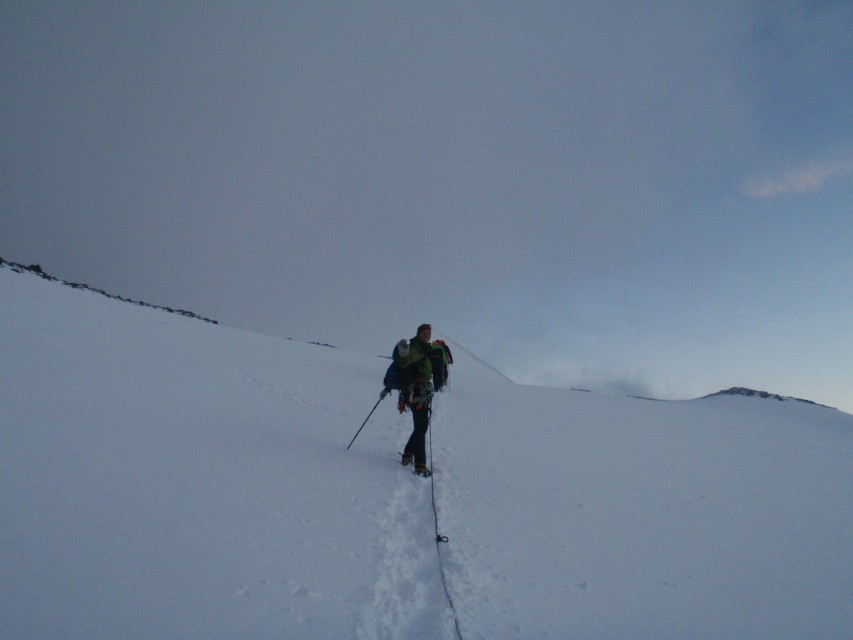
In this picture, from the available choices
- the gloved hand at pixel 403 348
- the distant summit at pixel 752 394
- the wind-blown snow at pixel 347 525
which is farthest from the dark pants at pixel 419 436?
the distant summit at pixel 752 394

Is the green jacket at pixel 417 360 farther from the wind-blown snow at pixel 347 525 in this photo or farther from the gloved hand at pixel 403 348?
the wind-blown snow at pixel 347 525

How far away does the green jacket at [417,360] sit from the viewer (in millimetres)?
6750

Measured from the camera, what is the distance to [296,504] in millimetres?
4477

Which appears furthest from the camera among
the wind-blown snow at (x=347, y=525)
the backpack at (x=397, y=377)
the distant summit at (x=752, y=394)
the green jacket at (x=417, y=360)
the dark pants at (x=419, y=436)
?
the distant summit at (x=752, y=394)

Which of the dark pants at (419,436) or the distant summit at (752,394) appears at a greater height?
the distant summit at (752,394)

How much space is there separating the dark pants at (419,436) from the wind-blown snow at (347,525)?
1.23 feet

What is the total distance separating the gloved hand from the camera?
21.6 feet

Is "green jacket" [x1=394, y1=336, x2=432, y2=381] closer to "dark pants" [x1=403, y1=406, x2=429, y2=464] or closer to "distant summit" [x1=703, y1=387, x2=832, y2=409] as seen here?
"dark pants" [x1=403, y1=406, x2=429, y2=464]

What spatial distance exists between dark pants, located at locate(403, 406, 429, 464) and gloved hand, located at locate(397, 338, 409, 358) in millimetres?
968

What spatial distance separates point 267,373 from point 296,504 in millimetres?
8627

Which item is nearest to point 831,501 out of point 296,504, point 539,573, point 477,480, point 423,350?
point 477,480

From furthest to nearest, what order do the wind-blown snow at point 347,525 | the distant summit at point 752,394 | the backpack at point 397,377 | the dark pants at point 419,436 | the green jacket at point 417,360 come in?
1. the distant summit at point 752,394
2. the backpack at point 397,377
3. the green jacket at point 417,360
4. the dark pants at point 419,436
5. the wind-blown snow at point 347,525

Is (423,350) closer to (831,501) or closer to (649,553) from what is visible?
(649,553)

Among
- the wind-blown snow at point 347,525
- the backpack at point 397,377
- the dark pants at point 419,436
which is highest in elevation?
the backpack at point 397,377
